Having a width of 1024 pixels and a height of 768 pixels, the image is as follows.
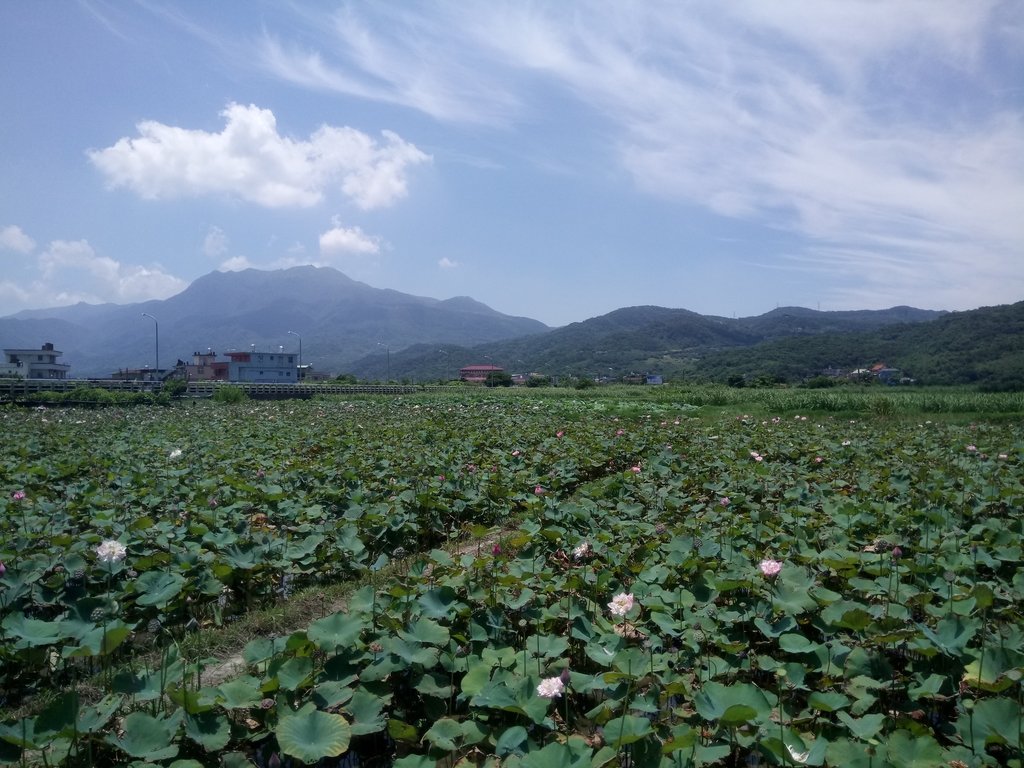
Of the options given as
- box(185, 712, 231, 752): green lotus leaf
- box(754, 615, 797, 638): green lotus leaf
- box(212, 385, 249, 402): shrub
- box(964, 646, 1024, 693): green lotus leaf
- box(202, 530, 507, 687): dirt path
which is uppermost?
box(964, 646, 1024, 693): green lotus leaf

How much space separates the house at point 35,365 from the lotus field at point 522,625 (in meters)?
61.6

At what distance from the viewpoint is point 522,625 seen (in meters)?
3.29

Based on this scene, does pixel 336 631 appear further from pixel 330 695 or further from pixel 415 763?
pixel 415 763

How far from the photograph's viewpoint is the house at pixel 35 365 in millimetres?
58562

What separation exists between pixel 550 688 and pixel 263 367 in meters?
78.9

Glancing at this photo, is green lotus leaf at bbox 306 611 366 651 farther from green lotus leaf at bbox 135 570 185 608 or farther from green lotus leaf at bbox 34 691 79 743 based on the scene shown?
green lotus leaf at bbox 135 570 185 608

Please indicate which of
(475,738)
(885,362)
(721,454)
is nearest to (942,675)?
(475,738)

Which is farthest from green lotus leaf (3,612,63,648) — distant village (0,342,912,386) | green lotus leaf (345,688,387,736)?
A: distant village (0,342,912,386)

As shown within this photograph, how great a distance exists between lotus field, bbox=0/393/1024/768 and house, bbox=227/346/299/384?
72.4 m


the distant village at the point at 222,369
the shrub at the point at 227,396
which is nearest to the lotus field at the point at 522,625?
the shrub at the point at 227,396

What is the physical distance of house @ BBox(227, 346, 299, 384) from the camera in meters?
73.8

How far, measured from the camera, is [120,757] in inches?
88.7

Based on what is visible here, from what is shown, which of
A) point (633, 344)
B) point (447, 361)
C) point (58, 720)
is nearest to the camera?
point (58, 720)

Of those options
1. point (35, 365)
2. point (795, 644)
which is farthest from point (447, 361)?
point (795, 644)
